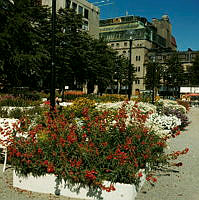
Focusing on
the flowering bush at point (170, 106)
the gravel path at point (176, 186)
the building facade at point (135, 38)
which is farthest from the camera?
the building facade at point (135, 38)

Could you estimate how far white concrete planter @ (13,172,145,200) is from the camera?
4.32 meters

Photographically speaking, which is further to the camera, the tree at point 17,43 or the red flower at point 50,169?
the tree at point 17,43

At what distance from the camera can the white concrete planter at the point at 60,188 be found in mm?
4316

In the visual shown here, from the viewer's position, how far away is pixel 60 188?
4637 mm

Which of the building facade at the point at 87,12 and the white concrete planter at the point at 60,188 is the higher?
the building facade at the point at 87,12

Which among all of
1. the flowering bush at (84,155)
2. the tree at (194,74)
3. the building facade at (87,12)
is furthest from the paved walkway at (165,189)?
the tree at (194,74)

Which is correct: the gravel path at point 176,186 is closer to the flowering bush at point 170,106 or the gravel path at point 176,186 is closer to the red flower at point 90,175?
the red flower at point 90,175

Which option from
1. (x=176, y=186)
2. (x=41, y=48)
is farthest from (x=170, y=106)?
(x=176, y=186)

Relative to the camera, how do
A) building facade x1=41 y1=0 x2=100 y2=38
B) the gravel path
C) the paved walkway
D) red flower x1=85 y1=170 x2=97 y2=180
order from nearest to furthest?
1. red flower x1=85 y1=170 x2=97 y2=180
2. the paved walkway
3. the gravel path
4. building facade x1=41 y1=0 x2=100 y2=38

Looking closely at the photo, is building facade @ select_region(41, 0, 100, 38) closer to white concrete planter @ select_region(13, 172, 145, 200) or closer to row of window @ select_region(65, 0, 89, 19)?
row of window @ select_region(65, 0, 89, 19)

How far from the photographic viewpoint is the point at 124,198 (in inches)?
169

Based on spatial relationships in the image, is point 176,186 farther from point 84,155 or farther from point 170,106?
point 170,106

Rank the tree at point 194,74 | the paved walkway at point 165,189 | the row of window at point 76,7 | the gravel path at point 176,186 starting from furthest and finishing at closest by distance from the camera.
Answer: the tree at point 194,74 → the row of window at point 76,7 → the gravel path at point 176,186 → the paved walkway at point 165,189

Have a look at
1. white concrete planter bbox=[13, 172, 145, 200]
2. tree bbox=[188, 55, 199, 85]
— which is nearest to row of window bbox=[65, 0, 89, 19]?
tree bbox=[188, 55, 199, 85]
